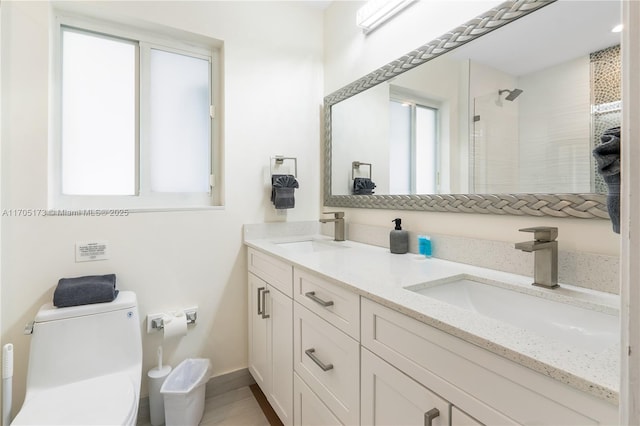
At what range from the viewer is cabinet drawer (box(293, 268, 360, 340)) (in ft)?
3.20

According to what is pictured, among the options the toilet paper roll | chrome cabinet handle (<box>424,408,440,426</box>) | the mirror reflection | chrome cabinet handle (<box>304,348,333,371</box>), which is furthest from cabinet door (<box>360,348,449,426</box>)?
the toilet paper roll

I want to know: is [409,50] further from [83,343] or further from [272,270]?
[83,343]

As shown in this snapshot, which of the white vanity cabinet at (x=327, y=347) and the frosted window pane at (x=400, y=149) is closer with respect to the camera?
the white vanity cabinet at (x=327, y=347)

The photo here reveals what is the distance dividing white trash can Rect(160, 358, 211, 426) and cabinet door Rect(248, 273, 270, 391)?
0.27m

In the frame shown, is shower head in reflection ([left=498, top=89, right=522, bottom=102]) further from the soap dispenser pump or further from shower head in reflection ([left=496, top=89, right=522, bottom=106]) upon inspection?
the soap dispenser pump

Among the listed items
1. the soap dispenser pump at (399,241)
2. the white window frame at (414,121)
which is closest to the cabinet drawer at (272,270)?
the soap dispenser pump at (399,241)

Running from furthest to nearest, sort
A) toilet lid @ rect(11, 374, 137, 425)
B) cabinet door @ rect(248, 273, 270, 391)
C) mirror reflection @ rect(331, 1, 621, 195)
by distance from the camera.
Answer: cabinet door @ rect(248, 273, 270, 391)
toilet lid @ rect(11, 374, 137, 425)
mirror reflection @ rect(331, 1, 621, 195)

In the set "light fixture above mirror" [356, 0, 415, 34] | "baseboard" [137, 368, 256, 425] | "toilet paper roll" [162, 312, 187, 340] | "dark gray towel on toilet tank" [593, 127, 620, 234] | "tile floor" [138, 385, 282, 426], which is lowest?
"tile floor" [138, 385, 282, 426]

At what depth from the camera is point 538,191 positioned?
3.35ft

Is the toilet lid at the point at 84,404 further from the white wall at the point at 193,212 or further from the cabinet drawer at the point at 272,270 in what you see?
the cabinet drawer at the point at 272,270

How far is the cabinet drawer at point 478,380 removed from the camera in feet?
1.62

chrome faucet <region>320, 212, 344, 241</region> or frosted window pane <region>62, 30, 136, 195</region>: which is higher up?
frosted window pane <region>62, 30, 136, 195</region>

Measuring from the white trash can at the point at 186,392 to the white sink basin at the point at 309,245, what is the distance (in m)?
0.79

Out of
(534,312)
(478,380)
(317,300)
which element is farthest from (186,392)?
(534,312)
